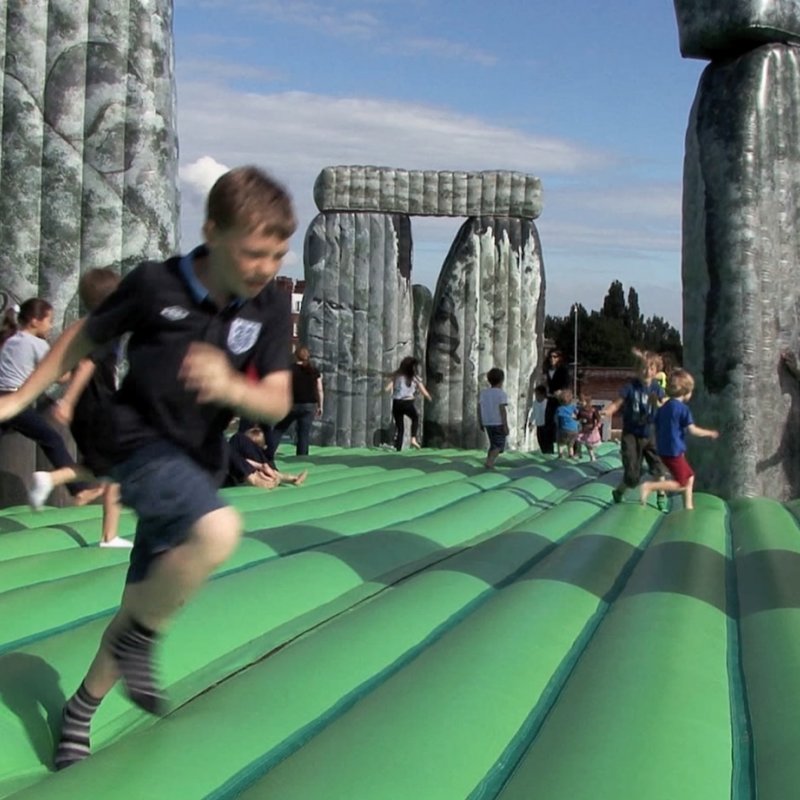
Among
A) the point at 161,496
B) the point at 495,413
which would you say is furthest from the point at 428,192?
the point at 161,496

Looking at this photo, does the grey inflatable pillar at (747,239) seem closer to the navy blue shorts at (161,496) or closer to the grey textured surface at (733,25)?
the grey textured surface at (733,25)

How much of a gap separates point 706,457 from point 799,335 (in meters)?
0.87

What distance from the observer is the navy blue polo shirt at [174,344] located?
2.11 metres

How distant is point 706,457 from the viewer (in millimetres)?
7051

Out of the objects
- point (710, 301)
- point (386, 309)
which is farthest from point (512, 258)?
point (710, 301)

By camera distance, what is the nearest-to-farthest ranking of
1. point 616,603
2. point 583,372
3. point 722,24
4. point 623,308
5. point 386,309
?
1. point 616,603
2. point 722,24
3. point 386,309
4. point 583,372
5. point 623,308

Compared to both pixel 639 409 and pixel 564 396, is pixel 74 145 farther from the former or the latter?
pixel 564 396

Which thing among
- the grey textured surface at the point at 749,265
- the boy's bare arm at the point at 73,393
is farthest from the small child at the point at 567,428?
the boy's bare arm at the point at 73,393

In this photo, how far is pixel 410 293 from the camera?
12469 millimetres

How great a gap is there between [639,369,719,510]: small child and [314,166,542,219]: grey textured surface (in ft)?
20.3

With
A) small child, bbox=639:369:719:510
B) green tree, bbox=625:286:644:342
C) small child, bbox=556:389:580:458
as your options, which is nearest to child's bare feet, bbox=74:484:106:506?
small child, bbox=639:369:719:510

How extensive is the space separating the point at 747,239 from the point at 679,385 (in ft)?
3.53

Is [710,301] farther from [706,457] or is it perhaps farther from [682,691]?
[682,691]

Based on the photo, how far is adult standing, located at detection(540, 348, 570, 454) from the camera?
11.9 meters
